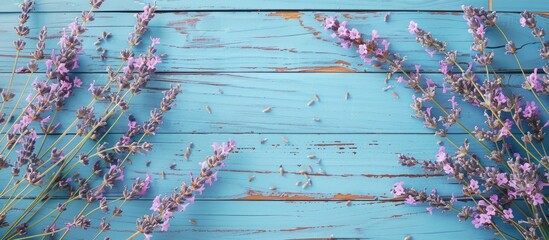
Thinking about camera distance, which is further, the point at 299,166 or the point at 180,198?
the point at 299,166

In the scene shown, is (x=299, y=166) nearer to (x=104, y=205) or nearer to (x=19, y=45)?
(x=104, y=205)

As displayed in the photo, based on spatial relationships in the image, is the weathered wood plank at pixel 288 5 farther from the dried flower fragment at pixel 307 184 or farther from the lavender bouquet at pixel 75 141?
the dried flower fragment at pixel 307 184

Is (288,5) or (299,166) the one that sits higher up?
(288,5)

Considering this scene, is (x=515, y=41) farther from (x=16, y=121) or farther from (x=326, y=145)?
(x=16, y=121)

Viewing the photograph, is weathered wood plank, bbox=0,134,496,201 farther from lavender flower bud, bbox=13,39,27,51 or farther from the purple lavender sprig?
lavender flower bud, bbox=13,39,27,51

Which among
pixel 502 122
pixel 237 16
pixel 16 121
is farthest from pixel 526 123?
pixel 16 121

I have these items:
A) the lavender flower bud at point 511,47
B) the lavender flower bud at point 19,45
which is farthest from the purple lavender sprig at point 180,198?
the lavender flower bud at point 511,47

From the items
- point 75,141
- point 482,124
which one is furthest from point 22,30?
point 482,124
